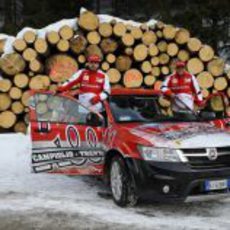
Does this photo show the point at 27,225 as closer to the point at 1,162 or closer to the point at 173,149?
the point at 173,149

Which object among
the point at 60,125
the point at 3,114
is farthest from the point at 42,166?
the point at 3,114

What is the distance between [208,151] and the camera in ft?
25.9

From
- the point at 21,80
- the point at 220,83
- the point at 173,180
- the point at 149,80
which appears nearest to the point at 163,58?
the point at 149,80

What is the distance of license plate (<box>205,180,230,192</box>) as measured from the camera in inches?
307

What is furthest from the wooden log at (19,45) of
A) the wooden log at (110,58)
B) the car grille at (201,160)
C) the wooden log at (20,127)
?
the car grille at (201,160)

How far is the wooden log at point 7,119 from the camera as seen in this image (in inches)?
588

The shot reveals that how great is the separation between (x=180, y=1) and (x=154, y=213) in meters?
14.5

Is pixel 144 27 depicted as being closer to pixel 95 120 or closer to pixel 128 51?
pixel 128 51

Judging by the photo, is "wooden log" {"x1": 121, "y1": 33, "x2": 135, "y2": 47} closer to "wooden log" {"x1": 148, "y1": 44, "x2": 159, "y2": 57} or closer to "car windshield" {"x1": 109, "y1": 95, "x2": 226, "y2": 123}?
"wooden log" {"x1": 148, "y1": 44, "x2": 159, "y2": 57}

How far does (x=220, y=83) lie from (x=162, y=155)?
8341 millimetres

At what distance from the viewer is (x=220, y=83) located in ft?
52.2

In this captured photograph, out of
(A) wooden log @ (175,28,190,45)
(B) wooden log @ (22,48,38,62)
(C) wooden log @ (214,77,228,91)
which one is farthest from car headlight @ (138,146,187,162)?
(C) wooden log @ (214,77,228,91)

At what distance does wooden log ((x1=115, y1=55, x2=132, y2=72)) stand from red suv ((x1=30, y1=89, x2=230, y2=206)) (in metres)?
5.49

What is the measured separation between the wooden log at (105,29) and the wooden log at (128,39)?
0.30 metres
